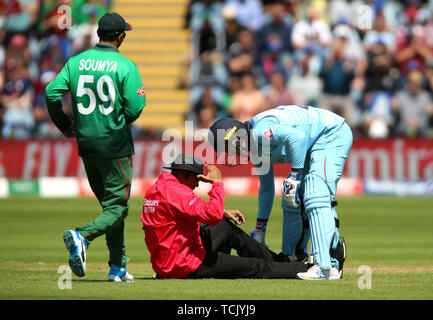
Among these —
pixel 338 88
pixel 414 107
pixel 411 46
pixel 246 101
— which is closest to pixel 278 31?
pixel 246 101

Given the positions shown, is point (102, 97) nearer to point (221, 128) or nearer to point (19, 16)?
point (221, 128)

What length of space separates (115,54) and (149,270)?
276 cm

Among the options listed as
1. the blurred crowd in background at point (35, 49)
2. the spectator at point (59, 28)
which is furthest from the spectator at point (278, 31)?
the spectator at point (59, 28)

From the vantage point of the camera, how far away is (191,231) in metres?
8.08

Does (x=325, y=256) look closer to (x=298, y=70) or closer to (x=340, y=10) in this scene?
(x=298, y=70)

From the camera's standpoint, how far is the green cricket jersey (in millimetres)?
8023

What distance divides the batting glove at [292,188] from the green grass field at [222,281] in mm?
804

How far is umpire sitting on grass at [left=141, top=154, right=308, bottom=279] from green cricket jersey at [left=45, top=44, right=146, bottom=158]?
0.58 metres

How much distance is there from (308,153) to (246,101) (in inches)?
524

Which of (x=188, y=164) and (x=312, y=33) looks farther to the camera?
(x=312, y=33)

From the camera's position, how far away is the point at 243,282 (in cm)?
812

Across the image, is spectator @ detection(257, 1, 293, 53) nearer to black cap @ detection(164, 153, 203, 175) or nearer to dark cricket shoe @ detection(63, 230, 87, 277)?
black cap @ detection(164, 153, 203, 175)
